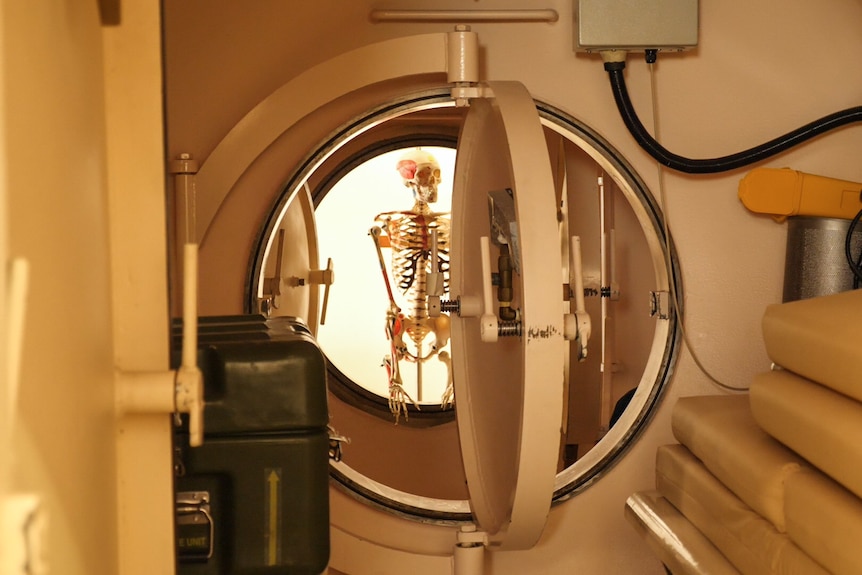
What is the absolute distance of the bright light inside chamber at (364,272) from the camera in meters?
5.54

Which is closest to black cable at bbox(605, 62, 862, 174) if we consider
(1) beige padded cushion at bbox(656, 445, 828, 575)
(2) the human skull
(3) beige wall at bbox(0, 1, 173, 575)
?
(1) beige padded cushion at bbox(656, 445, 828, 575)

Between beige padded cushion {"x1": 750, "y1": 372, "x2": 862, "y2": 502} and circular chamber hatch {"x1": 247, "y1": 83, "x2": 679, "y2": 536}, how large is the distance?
0.37 meters

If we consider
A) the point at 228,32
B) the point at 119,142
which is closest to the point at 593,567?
the point at 228,32

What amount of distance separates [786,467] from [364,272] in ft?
13.3

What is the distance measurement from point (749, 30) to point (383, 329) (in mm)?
3382

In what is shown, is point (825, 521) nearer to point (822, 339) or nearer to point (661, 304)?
point (822, 339)

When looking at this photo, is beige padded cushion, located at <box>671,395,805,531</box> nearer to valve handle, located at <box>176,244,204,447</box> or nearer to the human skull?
valve handle, located at <box>176,244,204,447</box>

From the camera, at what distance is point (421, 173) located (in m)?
5.13

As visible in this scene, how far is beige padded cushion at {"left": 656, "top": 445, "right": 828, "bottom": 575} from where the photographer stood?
1.70m

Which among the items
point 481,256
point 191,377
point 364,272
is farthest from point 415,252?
point 191,377

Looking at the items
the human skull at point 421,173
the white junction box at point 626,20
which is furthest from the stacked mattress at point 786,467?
the human skull at point 421,173

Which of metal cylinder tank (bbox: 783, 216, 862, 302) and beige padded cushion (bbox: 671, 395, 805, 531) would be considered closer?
beige padded cushion (bbox: 671, 395, 805, 531)

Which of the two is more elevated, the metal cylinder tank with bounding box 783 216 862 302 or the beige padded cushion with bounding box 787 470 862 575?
the metal cylinder tank with bounding box 783 216 862 302

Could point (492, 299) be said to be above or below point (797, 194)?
below
